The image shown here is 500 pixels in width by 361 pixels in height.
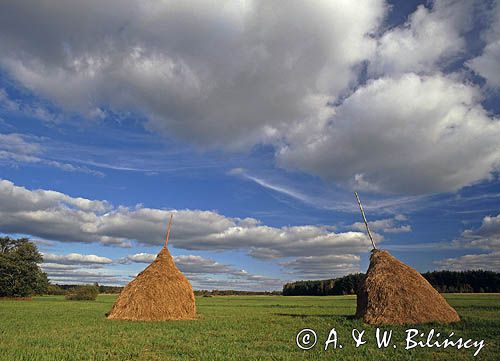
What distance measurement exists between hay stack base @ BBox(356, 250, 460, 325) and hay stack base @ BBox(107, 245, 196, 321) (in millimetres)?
11554

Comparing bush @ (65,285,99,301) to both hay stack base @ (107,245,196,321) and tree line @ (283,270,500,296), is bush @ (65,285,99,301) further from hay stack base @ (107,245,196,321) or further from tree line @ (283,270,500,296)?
tree line @ (283,270,500,296)

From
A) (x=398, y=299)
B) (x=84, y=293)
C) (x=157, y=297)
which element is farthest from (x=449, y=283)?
(x=157, y=297)

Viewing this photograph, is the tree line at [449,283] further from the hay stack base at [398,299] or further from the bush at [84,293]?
the hay stack base at [398,299]

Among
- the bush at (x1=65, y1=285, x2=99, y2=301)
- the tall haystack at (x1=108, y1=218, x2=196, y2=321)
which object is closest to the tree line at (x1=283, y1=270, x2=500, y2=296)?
the bush at (x1=65, y1=285, x2=99, y2=301)

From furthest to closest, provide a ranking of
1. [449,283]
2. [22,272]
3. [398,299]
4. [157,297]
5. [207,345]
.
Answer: [449,283]
[22,272]
[157,297]
[398,299]
[207,345]

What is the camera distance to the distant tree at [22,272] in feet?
203

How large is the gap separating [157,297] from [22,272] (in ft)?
170

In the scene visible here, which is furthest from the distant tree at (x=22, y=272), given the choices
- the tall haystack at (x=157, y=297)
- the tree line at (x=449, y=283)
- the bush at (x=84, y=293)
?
the tree line at (x=449, y=283)

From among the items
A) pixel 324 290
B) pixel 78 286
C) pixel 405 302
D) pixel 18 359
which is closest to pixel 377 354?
pixel 405 302

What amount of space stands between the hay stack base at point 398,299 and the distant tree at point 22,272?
61.7 meters

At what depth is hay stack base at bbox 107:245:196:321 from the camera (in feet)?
76.5

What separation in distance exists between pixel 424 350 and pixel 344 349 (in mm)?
2491

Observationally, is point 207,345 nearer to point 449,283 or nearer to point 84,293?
point 84,293

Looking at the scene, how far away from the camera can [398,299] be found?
1880cm
